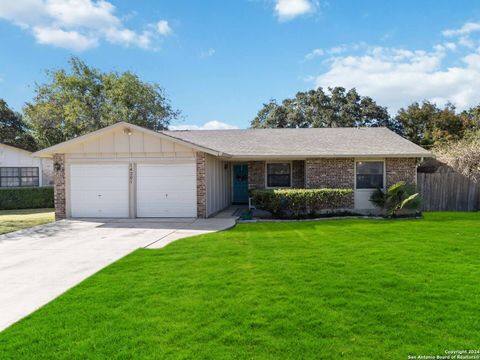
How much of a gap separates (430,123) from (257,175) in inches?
770

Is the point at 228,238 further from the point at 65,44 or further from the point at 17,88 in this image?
the point at 17,88

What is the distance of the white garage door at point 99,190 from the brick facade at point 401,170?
10.6 metres

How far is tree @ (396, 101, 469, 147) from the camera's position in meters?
25.8

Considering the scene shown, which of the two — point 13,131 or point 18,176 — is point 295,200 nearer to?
point 18,176

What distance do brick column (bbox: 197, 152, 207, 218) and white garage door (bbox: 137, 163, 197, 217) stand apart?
0.53ft

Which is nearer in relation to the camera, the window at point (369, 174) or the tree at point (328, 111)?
the window at point (369, 174)

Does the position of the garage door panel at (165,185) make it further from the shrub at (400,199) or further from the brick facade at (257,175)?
the shrub at (400,199)

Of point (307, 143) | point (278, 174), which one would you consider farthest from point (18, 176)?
point (307, 143)

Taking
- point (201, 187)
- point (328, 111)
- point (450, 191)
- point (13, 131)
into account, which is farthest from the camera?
point (13, 131)

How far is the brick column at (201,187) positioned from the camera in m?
12.7

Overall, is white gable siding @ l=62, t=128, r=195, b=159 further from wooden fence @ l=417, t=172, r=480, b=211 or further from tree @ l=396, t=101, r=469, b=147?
tree @ l=396, t=101, r=469, b=147

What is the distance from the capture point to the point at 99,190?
528 inches

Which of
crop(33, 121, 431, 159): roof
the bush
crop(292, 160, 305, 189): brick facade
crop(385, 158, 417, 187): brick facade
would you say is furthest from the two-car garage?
crop(385, 158, 417, 187): brick facade

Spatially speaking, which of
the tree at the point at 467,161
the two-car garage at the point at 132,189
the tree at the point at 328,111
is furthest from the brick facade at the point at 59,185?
the tree at the point at 328,111
